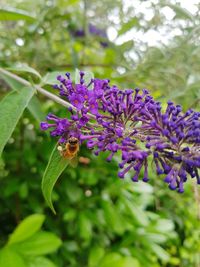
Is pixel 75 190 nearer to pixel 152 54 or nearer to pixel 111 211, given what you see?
pixel 111 211

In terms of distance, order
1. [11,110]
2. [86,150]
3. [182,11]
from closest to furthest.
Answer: [11,110] < [182,11] < [86,150]

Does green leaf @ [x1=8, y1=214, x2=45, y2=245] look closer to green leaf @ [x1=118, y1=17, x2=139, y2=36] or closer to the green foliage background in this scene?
the green foliage background

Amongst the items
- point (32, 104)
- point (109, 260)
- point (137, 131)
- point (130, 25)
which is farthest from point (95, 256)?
point (137, 131)

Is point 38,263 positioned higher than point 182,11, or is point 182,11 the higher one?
point 182,11

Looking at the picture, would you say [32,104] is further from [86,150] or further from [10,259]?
[10,259]

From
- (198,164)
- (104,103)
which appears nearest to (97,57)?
(104,103)

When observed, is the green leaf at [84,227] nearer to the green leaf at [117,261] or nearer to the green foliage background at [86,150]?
the green foliage background at [86,150]
